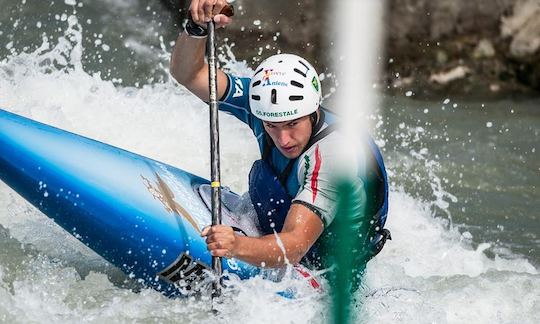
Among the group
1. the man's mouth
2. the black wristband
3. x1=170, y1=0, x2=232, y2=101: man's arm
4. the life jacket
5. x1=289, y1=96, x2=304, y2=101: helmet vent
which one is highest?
the black wristband

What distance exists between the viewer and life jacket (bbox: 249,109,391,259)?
3.74 meters

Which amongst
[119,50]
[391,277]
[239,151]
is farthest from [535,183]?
[119,50]

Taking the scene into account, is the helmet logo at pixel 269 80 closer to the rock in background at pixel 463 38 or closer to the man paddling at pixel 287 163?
the man paddling at pixel 287 163

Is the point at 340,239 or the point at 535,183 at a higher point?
the point at 535,183

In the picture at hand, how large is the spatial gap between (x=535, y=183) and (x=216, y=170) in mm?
4147

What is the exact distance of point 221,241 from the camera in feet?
10.4

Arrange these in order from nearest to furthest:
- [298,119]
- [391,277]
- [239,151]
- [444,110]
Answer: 1. [298,119]
2. [391,277]
3. [239,151]
4. [444,110]

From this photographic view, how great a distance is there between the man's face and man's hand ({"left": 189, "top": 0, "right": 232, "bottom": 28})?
57cm

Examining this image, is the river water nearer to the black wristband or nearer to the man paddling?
the man paddling

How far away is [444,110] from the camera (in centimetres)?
966

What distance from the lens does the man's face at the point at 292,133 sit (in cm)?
367

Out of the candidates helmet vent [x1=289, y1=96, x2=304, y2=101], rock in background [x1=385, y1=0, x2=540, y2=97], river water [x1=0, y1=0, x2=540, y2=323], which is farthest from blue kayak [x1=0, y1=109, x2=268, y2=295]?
rock in background [x1=385, y1=0, x2=540, y2=97]

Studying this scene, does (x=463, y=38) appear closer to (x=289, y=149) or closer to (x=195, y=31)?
(x=195, y=31)

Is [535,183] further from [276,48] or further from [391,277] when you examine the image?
[276,48]
